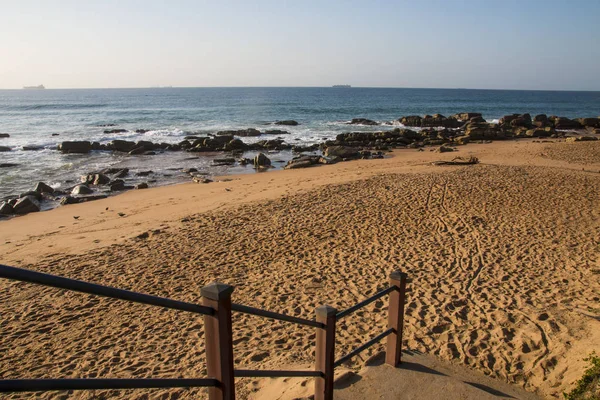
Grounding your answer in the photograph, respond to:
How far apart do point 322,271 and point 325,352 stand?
467 cm

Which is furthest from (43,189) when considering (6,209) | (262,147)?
(262,147)

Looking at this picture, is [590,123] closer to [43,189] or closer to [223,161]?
[223,161]

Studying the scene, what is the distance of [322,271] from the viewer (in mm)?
8086

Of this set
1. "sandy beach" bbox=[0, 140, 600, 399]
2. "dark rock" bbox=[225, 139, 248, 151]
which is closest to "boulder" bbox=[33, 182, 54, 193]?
"sandy beach" bbox=[0, 140, 600, 399]

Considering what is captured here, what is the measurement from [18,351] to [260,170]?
1701 cm

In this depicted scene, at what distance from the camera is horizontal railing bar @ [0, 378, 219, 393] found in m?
1.47

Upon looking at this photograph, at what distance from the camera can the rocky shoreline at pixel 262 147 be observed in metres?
17.5

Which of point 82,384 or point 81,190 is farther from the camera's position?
point 81,190

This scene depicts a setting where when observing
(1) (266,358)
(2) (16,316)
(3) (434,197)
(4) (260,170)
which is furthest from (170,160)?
(1) (266,358)

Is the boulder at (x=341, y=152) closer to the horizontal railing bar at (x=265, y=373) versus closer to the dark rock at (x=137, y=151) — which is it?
the dark rock at (x=137, y=151)

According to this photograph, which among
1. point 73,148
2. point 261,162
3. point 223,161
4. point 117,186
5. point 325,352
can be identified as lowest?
point 117,186

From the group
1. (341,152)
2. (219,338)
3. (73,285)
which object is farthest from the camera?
(341,152)

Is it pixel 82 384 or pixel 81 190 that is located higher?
pixel 82 384

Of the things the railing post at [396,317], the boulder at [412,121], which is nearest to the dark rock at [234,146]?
the boulder at [412,121]
